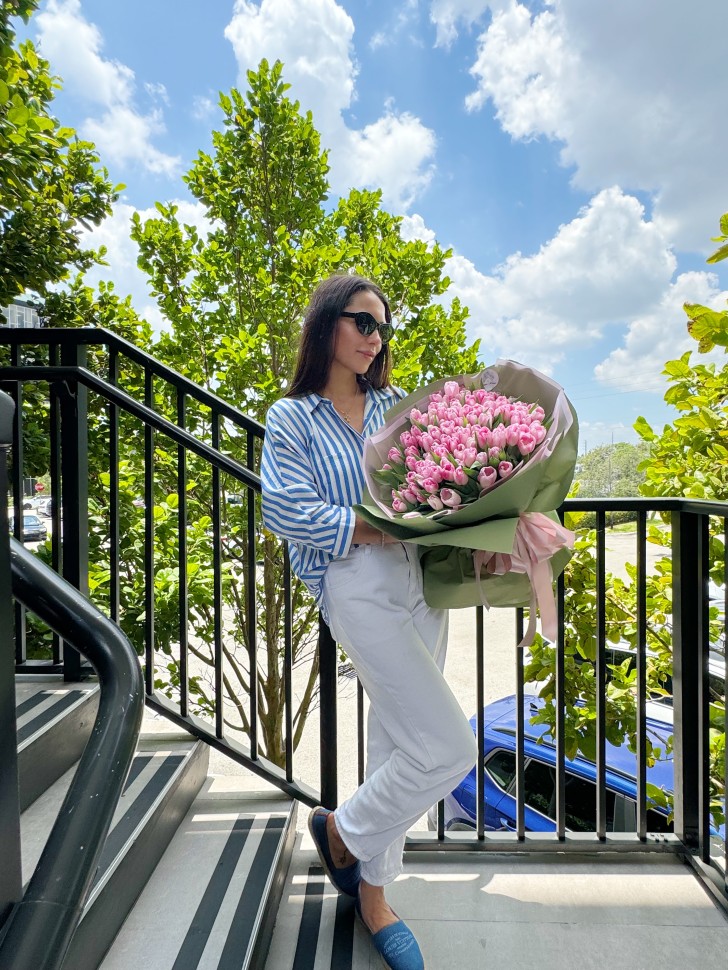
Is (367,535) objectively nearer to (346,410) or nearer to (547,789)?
(346,410)

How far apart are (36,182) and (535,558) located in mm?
2623

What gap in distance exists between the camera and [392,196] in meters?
5.14

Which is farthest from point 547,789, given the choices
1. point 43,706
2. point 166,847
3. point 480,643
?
point 43,706

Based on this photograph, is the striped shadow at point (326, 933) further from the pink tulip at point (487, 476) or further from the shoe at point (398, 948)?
the pink tulip at point (487, 476)

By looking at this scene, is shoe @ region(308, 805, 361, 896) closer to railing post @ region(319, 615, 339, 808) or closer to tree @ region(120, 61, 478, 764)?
railing post @ region(319, 615, 339, 808)

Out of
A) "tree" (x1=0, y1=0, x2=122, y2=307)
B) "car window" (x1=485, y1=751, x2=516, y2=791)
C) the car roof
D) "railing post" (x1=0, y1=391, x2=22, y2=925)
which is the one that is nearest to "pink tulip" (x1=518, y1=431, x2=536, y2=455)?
"railing post" (x1=0, y1=391, x2=22, y2=925)

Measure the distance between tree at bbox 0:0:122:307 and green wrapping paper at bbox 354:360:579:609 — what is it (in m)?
1.59

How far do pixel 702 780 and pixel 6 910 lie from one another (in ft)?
5.49

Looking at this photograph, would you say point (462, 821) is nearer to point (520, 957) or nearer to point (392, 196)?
point (520, 957)

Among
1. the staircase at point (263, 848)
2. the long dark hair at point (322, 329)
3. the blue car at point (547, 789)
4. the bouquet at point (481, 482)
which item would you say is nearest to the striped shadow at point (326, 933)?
the staircase at point (263, 848)

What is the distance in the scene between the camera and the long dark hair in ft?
4.31

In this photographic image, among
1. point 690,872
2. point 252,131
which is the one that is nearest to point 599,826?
point 690,872

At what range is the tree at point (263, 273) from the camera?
14.0ft

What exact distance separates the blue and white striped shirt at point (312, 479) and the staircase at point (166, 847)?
51cm
